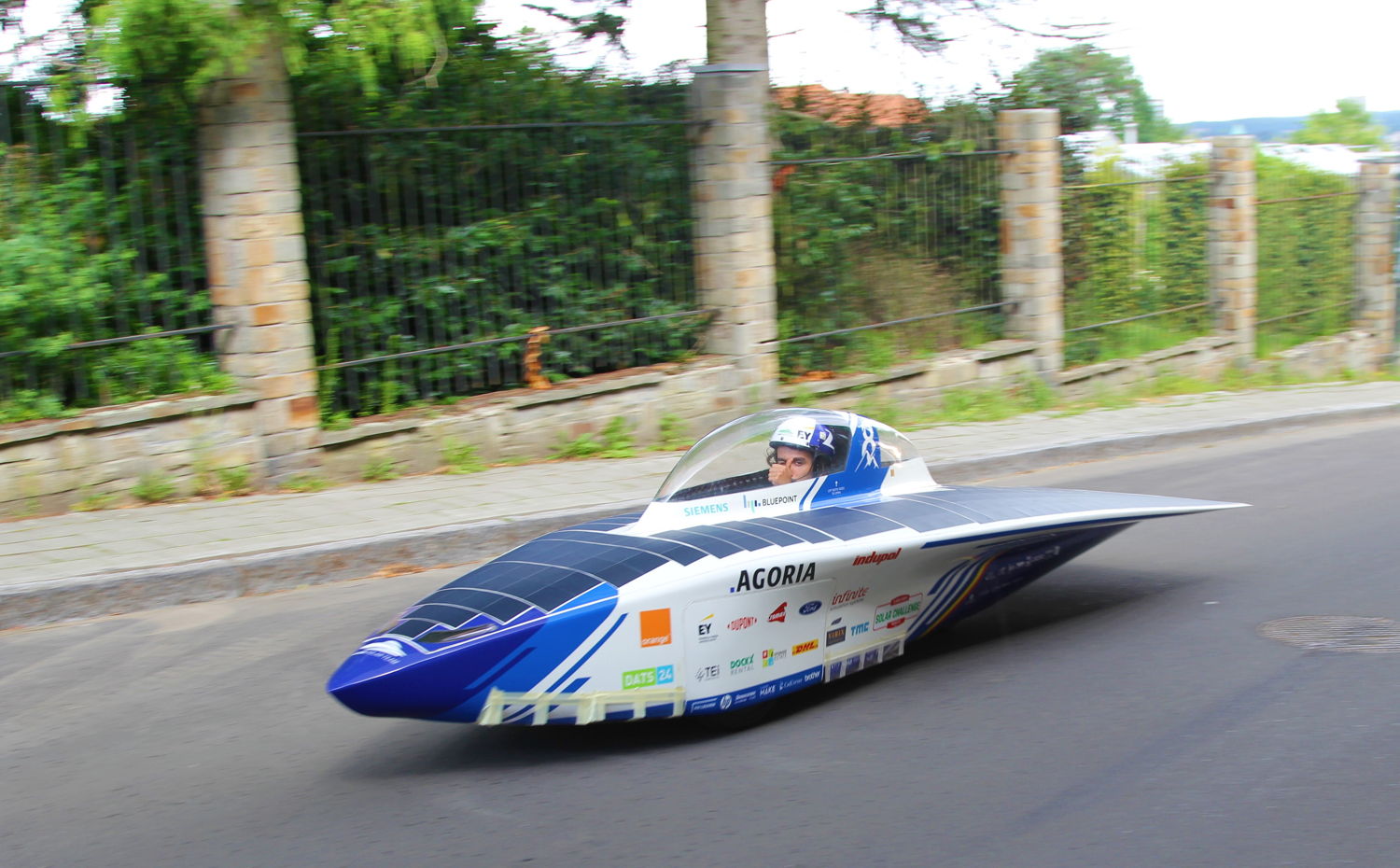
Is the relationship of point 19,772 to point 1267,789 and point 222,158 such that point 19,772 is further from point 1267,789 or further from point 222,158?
point 222,158

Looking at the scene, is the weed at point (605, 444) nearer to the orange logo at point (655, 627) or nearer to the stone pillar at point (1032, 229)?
the stone pillar at point (1032, 229)

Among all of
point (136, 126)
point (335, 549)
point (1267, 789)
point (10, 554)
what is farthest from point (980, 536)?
point (136, 126)

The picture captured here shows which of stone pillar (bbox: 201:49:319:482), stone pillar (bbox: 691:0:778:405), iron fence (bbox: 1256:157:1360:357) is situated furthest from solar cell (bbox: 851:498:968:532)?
iron fence (bbox: 1256:157:1360:357)

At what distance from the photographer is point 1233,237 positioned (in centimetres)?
1552

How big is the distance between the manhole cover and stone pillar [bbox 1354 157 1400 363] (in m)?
14.9

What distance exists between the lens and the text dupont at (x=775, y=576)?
14.5 feet

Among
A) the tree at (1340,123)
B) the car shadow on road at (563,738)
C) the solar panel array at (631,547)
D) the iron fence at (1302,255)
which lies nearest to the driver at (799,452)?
the solar panel array at (631,547)

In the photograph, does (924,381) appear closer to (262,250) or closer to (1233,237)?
(1233,237)

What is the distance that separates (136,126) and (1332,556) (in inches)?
324

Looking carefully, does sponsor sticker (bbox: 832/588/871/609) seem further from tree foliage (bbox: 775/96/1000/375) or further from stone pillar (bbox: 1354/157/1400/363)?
stone pillar (bbox: 1354/157/1400/363)

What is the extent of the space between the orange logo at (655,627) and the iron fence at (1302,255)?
14.4 m

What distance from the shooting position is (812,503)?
5.20m

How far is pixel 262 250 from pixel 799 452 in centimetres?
505

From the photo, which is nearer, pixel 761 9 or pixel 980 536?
pixel 980 536
